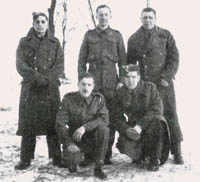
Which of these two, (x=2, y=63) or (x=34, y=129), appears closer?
(x=34, y=129)

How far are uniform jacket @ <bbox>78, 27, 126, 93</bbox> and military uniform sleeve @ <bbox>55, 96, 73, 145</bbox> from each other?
0.56m

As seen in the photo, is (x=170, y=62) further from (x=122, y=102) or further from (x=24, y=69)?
(x=24, y=69)

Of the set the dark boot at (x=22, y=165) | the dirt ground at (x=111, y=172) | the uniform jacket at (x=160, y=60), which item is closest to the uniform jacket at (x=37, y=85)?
the dark boot at (x=22, y=165)

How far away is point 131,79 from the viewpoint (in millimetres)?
4996

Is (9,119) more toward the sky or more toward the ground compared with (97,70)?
more toward the ground

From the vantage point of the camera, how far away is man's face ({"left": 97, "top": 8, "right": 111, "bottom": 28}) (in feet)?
16.7

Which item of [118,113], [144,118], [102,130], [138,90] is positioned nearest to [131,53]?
[138,90]

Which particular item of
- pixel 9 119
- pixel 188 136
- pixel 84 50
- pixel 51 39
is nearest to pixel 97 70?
pixel 84 50

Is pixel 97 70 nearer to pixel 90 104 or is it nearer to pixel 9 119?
pixel 90 104

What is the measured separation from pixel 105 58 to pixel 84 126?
41.3 inches

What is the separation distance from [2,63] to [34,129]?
22384 millimetres

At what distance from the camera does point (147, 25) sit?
525 cm

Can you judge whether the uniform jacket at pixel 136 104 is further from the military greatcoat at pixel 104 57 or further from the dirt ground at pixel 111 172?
the dirt ground at pixel 111 172

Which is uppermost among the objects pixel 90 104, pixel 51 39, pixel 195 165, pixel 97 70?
pixel 51 39
